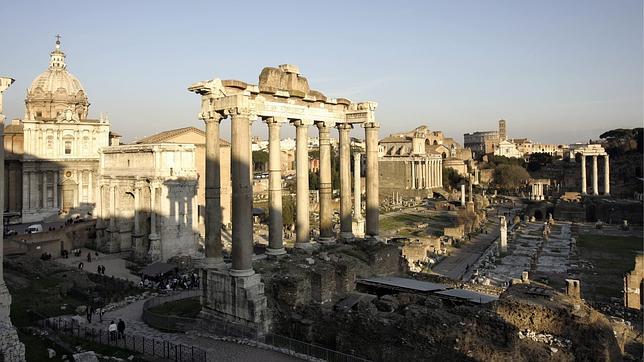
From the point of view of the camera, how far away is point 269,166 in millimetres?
17047

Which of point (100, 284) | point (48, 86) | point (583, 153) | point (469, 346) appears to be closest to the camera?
point (469, 346)

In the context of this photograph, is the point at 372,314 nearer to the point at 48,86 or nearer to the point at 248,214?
the point at 248,214

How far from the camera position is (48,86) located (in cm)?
4931

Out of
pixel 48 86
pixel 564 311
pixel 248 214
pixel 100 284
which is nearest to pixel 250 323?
pixel 248 214

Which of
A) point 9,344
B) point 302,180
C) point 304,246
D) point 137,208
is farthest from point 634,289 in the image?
point 137,208

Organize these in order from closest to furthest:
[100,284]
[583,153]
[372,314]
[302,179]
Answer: [372,314]
[302,179]
[100,284]
[583,153]

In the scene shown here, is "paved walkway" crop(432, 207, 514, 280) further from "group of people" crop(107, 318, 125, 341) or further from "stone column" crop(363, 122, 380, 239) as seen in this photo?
"group of people" crop(107, 318, 125, 341)

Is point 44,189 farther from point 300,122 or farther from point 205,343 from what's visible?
point 205,343

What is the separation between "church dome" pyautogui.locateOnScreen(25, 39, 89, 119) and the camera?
159 feet

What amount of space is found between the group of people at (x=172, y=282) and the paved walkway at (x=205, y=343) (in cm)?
556

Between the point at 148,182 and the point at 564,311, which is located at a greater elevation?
the point at 148,182

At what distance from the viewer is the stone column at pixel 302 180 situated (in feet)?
58.4

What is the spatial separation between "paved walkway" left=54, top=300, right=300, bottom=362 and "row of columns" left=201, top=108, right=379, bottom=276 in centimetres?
198

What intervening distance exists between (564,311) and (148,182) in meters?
28.2
